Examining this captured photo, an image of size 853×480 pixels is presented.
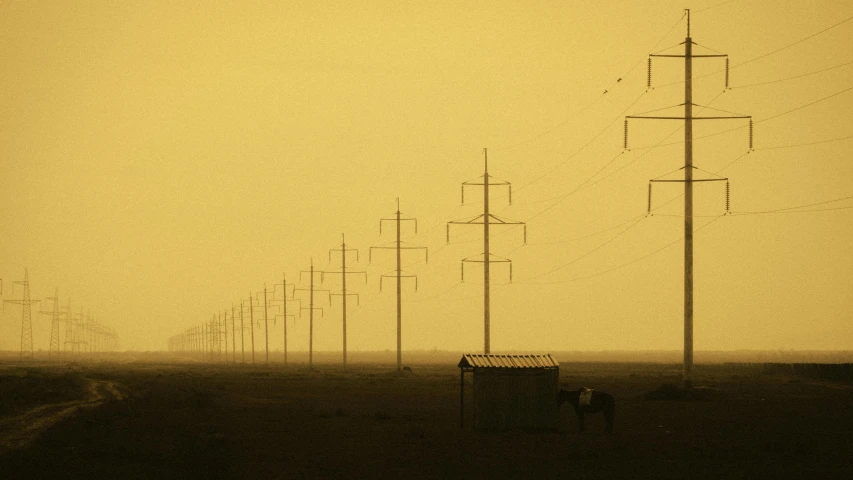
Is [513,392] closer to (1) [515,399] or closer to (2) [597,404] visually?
(1) [515,399]

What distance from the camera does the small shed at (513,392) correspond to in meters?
39.8

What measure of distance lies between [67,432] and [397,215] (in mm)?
70712

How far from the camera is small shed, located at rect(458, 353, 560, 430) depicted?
3984cm

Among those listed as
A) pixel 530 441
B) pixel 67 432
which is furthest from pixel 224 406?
pixel 530 441

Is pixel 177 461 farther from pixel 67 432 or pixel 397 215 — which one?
pixel 397 215

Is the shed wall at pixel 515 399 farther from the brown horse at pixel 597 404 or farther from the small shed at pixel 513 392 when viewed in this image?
the brown horse at pixel 597 404

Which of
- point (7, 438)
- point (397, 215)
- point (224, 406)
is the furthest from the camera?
point (397, 215)

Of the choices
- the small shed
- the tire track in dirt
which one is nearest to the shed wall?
the small shed

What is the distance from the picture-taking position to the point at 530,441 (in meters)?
37.1

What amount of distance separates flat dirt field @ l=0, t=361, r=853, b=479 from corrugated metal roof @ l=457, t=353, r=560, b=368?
235 centimetres

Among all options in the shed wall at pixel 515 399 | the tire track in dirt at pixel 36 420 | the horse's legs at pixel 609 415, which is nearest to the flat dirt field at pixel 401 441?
the tire track in dirt at pixel 36 420

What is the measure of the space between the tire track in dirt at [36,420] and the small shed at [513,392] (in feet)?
47.9

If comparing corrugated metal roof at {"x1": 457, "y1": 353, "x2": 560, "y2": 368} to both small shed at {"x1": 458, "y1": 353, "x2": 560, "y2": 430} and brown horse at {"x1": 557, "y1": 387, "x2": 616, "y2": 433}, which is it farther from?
brown horse at {"x1": 557, "y1": 387, "x2": 616, "y2": 433}

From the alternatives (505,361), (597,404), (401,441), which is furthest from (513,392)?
(401,441)
